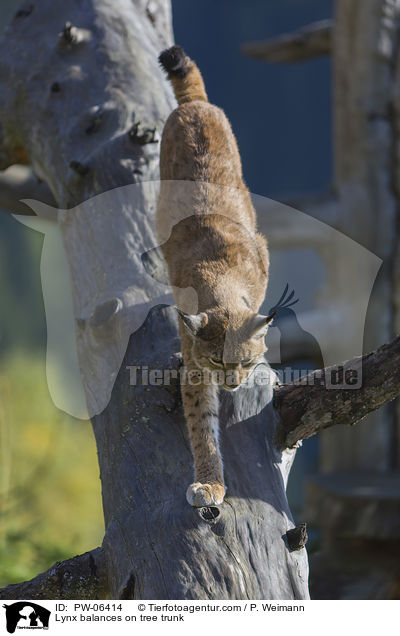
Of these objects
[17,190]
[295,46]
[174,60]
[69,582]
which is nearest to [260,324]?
[69,582]

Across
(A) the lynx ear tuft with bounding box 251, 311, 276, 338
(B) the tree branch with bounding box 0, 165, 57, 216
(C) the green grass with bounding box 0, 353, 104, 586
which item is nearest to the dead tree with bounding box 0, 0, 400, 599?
(A) the lynx ear tuft with bounding box 251, 311, 276, 338

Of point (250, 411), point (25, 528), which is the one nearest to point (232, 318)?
point (250, 411)

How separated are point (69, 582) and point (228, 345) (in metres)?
0.98

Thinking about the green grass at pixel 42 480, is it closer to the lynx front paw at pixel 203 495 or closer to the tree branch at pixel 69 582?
the tree branch at pixel 69 582

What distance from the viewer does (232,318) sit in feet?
8.29

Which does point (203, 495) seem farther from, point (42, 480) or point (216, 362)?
point (42, 480)

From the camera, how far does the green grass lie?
4.35 metres

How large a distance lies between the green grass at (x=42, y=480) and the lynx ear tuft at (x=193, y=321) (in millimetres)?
2337

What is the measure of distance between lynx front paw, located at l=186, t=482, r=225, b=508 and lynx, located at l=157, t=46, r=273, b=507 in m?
0.08

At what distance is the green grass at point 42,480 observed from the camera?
4.35 m

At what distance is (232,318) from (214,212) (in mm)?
526

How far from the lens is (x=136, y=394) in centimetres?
242
